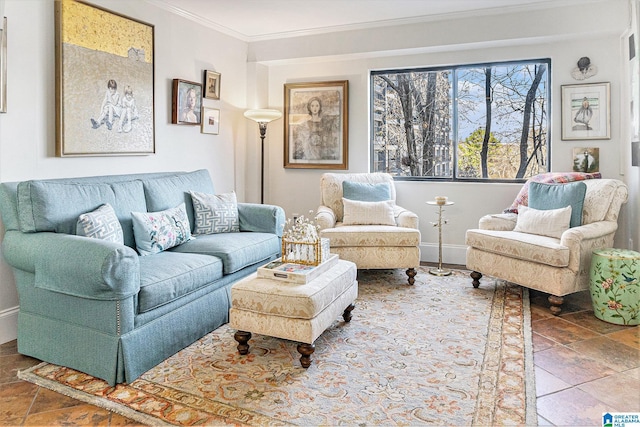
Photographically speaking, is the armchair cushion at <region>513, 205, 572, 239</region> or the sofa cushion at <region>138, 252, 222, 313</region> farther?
the armchair cushion at <region>513, 205, 572, 239</region>

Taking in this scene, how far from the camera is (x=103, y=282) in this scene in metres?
2.22

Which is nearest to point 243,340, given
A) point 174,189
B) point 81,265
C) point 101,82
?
point 81,265

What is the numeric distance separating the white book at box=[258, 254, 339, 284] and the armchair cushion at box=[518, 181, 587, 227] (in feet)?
6.87

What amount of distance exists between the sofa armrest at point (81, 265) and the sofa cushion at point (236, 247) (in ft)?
2.71

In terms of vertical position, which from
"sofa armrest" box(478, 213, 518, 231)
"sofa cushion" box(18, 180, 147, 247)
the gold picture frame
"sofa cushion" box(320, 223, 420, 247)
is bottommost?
"sofa cushion" box(320, 223, 420, 247)

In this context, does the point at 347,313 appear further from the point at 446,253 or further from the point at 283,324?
the point at 446,253

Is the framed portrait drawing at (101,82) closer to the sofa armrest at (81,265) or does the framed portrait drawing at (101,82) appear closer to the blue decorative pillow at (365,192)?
the sofa armrest at (81,265)

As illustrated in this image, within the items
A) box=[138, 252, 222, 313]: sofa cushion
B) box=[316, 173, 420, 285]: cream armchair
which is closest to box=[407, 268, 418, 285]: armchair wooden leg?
box=[316, 173, 420, 285]: cream armchair

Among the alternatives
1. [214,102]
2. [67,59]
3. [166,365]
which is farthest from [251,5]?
[166,365]

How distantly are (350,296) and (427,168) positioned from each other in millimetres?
2578

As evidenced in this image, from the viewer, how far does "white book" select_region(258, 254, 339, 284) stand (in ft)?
8.58

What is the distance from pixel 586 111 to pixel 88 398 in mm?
4602

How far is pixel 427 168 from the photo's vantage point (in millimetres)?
5164

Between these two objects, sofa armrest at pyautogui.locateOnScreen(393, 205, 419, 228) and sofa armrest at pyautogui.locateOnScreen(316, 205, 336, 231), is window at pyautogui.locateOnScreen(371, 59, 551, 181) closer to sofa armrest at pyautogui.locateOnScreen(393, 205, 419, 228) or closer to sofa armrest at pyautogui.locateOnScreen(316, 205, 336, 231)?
sofa armrest at pyautogui.locateOnScreen(393, 205, 419, 228)
